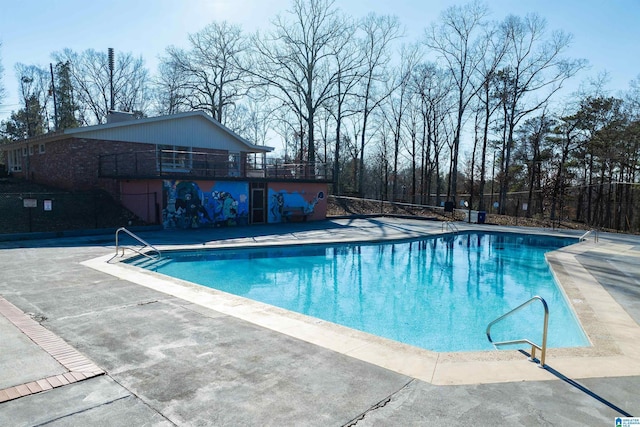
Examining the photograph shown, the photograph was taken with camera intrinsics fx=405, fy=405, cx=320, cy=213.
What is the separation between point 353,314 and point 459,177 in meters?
49.8

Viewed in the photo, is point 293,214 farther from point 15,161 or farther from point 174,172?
point 15,161

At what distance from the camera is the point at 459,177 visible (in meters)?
54.9

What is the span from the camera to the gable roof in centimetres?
2077

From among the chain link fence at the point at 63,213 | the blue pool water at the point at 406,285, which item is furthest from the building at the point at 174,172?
the blue pool water at the point at 406,285

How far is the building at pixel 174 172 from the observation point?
2014 centimetres

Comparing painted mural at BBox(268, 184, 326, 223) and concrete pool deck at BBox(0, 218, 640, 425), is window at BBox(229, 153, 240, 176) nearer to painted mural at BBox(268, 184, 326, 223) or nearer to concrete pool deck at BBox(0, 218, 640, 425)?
painted mural at BBox(268, 184, 326, 223)

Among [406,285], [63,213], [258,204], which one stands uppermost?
[258,204]

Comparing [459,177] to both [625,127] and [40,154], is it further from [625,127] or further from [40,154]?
[40,154]

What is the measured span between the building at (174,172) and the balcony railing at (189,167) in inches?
2.1

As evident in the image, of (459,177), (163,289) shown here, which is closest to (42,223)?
(163,289)

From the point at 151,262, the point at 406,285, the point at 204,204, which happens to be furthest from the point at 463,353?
the point at 204,204

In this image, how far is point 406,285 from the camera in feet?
39.2

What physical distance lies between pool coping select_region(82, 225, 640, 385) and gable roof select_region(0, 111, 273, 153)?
47.0 ft

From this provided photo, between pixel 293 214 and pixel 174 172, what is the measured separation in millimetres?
7410
